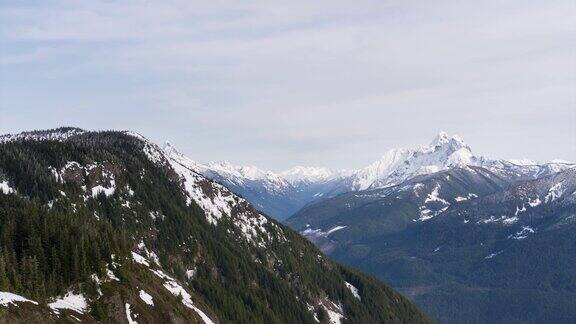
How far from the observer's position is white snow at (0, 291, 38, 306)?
98300 millimetres

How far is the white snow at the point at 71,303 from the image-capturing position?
117 metres

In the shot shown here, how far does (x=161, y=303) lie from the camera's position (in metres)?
148

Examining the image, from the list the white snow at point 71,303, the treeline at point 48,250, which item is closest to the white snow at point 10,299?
the treeline at point 48,250

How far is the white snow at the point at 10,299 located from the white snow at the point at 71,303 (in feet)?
31.3

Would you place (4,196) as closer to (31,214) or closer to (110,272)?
(31,214)

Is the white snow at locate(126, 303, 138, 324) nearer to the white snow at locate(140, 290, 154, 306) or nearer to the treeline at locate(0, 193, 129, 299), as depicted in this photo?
the white snow at locate(140, 290, 154, 306)

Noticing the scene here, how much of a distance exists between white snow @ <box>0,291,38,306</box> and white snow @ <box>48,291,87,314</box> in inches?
375

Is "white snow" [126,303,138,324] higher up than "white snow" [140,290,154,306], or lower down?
lower down

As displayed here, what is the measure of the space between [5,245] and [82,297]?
23.5 m

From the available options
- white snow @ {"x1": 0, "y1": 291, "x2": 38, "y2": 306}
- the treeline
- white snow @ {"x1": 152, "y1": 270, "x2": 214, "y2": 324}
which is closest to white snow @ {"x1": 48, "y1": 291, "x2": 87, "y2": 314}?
the treeline

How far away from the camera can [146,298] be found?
144m

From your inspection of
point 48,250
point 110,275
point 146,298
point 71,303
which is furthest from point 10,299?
point 146,298

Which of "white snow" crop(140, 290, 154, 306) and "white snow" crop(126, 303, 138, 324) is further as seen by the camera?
"white snow" crop(140, 290, 154, 306)

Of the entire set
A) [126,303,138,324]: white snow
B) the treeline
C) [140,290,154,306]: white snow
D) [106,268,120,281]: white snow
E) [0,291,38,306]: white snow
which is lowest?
[126,303,138,324]: white snow
